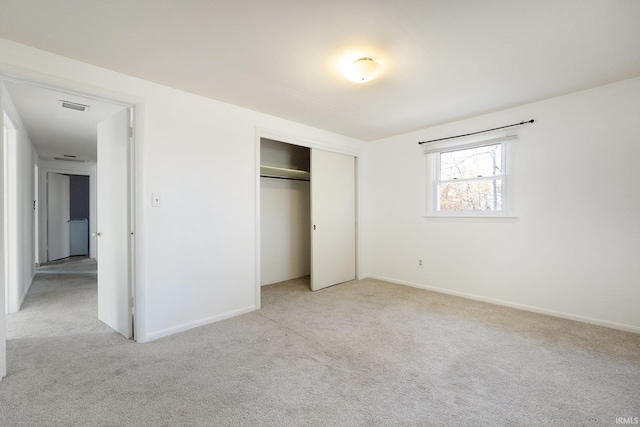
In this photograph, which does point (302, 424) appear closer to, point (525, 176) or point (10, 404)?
point (10, 404)

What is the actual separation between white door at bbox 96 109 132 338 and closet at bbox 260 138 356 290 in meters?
1.79

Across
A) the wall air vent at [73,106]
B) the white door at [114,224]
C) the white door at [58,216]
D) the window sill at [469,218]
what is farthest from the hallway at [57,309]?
the window sill at [469,218]

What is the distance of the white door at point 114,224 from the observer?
269 cm

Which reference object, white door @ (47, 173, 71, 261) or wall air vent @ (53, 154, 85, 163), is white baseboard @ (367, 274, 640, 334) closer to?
wall air vent @ (53, 154, 85, 163)

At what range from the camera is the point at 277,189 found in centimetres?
469

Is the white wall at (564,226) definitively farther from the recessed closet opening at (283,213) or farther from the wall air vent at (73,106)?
the wall air vent at (73,106)

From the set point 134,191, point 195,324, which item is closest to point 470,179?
point 195,324

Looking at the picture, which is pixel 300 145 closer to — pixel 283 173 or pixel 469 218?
pixel 283 173

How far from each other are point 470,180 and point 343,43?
2.65m

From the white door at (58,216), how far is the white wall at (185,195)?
6342 millimetres

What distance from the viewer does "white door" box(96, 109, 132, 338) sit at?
2.69m

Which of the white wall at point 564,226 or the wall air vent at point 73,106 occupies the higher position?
the wall air vent at point 73,106

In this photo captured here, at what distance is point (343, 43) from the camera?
203cm

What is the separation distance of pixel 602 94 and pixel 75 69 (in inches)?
183
